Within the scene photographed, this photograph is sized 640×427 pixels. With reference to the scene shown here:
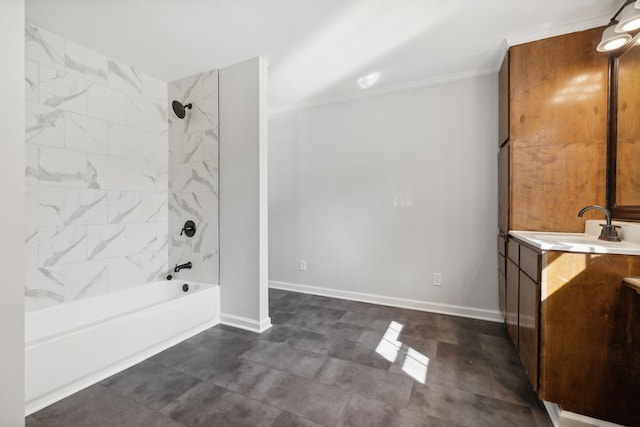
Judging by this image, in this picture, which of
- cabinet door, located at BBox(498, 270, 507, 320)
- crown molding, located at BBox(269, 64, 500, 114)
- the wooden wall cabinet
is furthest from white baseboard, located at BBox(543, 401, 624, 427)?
crown molding, located at BBox(269, 64, 500, 114)

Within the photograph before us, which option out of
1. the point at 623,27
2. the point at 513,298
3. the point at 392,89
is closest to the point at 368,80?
the point at 392,89

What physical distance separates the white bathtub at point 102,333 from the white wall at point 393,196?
1.47 meters

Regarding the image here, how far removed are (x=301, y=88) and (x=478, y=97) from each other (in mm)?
1883

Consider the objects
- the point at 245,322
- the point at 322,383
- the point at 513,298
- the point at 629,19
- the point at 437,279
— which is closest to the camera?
the point at 629,19

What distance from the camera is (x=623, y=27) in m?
1.49

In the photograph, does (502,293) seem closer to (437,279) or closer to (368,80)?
(437,279)

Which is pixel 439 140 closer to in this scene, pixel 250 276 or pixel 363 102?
pixel 363 102

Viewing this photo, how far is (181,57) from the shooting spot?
8.18 ft

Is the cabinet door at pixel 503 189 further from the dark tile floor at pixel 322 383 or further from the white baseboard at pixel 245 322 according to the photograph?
the white baseboard at pixel 245 322

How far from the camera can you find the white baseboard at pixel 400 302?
107 inches

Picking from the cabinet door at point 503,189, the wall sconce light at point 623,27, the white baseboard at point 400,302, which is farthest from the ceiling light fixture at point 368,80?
the white baseboard at point 400,302

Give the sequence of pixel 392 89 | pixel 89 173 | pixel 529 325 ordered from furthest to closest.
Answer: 1. pixel 392 89
2. pixel 89 173
3. pixel 529 325

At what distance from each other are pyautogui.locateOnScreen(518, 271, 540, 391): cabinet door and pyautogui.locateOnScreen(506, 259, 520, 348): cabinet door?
0.09 metres

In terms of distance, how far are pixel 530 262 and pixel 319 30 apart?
2.17 m
